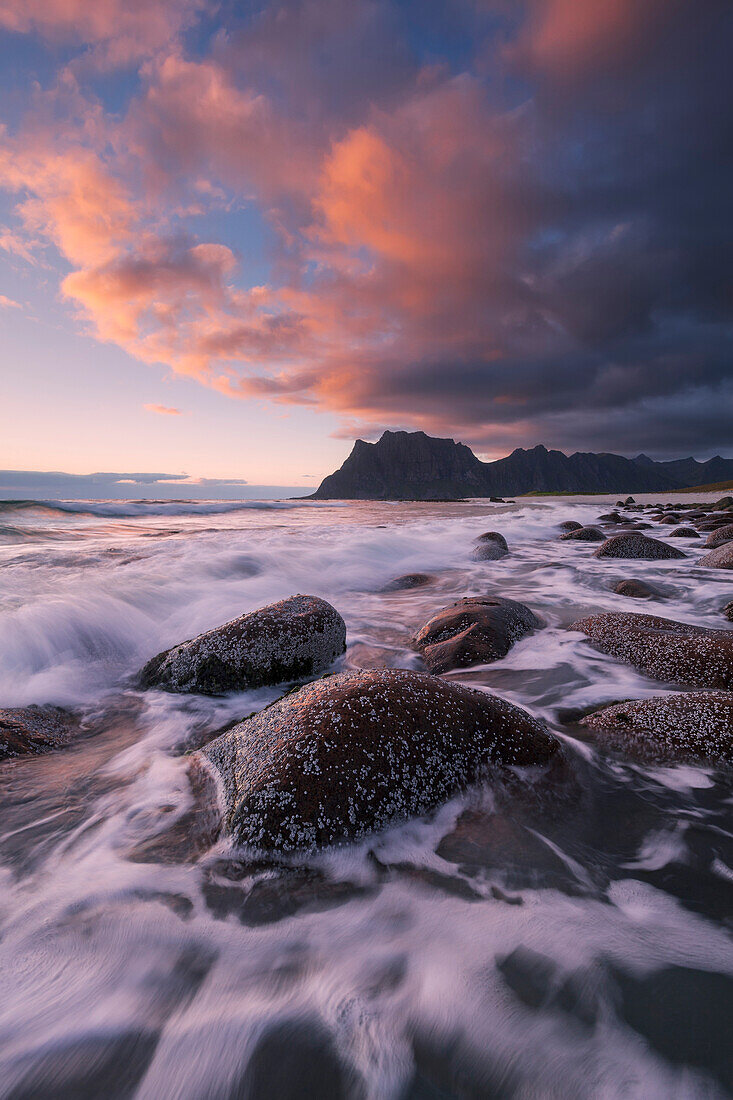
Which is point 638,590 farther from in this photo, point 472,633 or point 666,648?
point 472,633

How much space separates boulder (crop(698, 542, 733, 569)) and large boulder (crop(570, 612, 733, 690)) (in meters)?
4.80

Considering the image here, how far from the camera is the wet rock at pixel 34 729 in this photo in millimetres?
2865

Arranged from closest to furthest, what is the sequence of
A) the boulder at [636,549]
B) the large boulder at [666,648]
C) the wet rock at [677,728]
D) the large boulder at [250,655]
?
1. the wet rock at [677,728]
2. the large boulder at [666,648]
3. the large boulder at [250,655]
4. the boulder at [636,549]

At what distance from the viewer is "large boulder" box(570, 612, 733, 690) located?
136 inches

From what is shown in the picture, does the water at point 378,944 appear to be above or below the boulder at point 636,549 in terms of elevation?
below

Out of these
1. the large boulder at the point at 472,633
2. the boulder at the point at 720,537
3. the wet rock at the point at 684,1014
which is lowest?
the wet rock at the point at 684,1014

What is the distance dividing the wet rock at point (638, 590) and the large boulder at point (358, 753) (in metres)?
Answer: 5.20

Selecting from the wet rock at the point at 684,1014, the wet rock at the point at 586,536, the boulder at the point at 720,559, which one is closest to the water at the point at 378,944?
the wet rock at the point at 684,1014

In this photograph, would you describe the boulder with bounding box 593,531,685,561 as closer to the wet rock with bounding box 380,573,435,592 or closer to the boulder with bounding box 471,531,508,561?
the boulder with bounding box 471,531,508,561

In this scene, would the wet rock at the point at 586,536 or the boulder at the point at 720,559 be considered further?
the wet rock at the point at 586,536

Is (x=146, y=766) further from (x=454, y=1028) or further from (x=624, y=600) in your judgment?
(x=624, y=600)

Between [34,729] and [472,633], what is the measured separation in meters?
3.76

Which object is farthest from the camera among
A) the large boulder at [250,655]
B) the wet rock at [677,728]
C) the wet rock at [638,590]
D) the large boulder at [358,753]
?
the wet rock at [638,590]

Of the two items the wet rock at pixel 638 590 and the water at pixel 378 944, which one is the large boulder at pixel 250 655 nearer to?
the water at pixel 378 944
